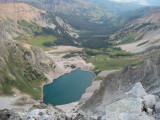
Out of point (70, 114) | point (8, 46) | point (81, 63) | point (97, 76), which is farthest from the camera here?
point (81, 63)

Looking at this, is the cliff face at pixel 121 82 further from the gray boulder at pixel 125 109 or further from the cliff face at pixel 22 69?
the cliff face at pixel 22 69

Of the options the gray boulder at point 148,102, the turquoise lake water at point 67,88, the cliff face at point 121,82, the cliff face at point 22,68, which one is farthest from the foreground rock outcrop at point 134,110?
the cliff face at point 22,68

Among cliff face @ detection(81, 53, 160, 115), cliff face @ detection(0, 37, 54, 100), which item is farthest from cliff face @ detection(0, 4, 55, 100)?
cliff face @ detection(81, 53, 160, 115)

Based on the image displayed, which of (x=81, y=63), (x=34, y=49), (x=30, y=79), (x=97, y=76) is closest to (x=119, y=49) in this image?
(x=81, y=63)

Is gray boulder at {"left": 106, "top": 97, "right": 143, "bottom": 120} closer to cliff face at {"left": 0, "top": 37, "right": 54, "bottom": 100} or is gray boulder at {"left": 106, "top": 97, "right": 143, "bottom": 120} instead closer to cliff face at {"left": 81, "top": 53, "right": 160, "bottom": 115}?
cliff face at {"left": 81, "top": 53, "right": 160, "bottom": 115}

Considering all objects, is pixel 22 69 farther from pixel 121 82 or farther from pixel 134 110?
pixel 134 110

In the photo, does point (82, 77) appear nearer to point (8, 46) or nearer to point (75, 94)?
point (75, 94)

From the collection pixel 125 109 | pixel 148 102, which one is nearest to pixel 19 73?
pixel 148 102

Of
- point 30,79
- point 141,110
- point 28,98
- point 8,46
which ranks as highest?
point 8,46
